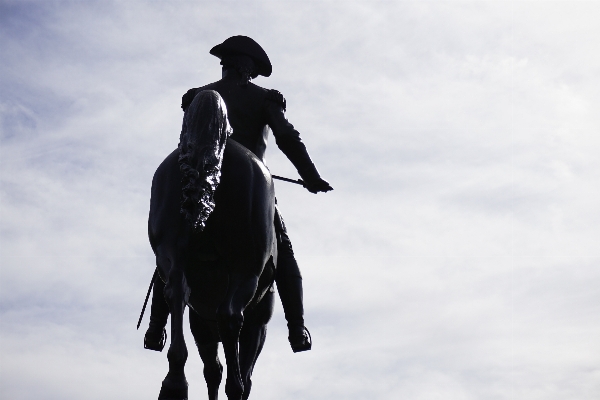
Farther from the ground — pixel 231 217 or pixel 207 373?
pixel 231 217

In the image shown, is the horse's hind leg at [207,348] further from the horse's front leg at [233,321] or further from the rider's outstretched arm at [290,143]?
the rider's outstretched arm at [290,143]

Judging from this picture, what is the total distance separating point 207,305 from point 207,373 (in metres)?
1.33

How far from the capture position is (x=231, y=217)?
10.7 m

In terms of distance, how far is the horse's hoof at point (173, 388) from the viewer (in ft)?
32.8

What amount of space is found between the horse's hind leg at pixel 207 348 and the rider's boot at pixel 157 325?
1.05 m

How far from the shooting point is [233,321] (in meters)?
10.4

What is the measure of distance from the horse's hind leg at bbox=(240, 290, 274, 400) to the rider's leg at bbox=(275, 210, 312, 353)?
0.75 ft

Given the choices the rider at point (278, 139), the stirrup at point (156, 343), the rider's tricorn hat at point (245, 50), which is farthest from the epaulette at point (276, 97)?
the stirrup at point (156, 343)

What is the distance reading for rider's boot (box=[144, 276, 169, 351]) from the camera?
10.9 metres

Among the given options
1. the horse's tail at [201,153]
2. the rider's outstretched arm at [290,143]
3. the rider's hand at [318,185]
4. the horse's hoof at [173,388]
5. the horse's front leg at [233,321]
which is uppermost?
the rider's outstretched arm at [290,143]

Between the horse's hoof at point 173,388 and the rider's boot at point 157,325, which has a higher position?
the rider's boot at point 157,325

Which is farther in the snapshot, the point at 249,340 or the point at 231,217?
the point at 249,340

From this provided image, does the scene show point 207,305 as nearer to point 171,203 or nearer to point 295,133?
point 171,203

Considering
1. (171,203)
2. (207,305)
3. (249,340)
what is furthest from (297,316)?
(171,203)
